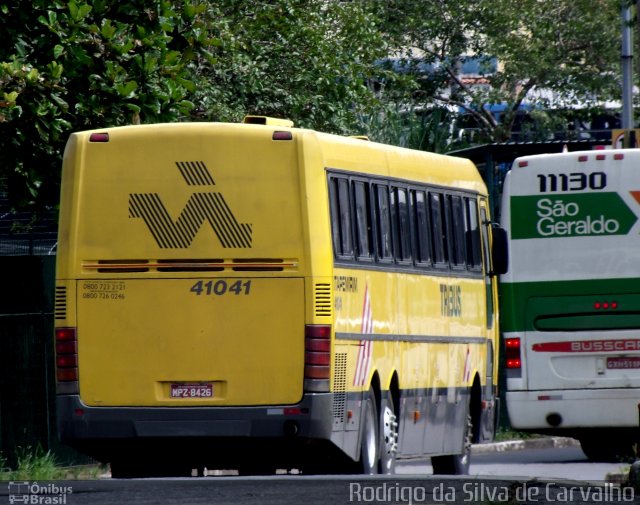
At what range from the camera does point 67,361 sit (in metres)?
13.6

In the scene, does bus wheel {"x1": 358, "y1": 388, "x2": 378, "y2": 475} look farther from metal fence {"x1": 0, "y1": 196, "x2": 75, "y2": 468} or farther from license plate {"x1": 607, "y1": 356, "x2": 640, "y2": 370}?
metal fence {"x1": 0, "y1": 196, "x2": 75, "y2": 468}

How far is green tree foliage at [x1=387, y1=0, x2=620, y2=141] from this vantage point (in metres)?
38.3

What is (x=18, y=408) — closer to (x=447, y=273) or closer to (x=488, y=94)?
(x=447, y=273)

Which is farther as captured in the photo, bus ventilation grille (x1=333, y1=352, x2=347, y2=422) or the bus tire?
the bus tire

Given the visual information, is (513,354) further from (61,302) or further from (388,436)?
(61,302)

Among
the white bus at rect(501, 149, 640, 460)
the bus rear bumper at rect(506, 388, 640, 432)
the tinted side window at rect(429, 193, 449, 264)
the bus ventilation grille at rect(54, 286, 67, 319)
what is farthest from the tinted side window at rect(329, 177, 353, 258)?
the bus rear bumper at rect(506, 388, 640, 432)

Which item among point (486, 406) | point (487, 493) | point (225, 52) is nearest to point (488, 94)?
point (225, 52)

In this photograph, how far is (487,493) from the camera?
33.2 ft

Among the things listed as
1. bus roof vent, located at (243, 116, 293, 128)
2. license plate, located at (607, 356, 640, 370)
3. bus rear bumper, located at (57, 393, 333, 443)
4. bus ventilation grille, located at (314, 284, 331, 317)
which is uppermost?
bus roof vent, located at (243, 116, 293, 128)

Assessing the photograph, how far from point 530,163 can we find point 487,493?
26.3 ft

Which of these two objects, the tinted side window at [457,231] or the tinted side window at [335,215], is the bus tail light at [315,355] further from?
the tinted side window at [457,231]

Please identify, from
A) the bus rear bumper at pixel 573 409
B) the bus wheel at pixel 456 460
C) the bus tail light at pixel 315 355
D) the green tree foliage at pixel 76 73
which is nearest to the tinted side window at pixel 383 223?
the bus tail light at pixel 315 355

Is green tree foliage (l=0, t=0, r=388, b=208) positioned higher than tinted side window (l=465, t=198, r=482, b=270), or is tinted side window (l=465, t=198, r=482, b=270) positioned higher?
green tree foliage (l=0, t=0, r=388, b=208)

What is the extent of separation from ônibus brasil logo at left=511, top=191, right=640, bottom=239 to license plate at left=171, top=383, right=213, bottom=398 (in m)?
5.54
